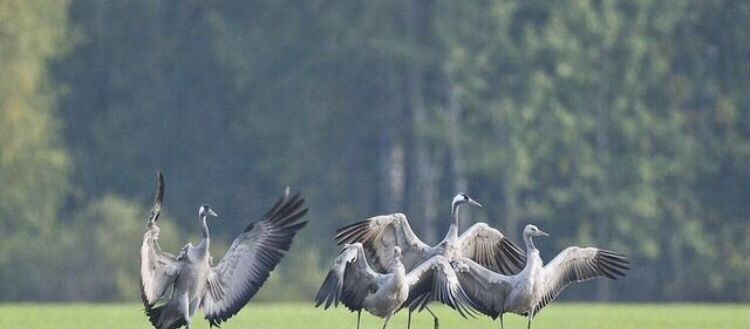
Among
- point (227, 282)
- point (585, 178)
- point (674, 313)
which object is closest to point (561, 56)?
point (585, 178)

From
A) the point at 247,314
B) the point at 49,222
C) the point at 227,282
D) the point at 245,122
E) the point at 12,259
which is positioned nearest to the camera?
the point at 227,282

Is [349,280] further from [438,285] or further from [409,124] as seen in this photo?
[409,124]

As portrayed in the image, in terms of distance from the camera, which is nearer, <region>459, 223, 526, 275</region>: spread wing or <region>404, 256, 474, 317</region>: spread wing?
<region>404, 256, 474, 317</region>: spread wing

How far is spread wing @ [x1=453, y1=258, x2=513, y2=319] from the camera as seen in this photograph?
2211 cm

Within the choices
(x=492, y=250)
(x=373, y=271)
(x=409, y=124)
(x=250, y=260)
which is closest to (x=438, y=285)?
(x=373, y=271)

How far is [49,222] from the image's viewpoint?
50.7 meters

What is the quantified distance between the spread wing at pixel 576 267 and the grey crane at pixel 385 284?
1018 millimetres

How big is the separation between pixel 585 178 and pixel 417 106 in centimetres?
491

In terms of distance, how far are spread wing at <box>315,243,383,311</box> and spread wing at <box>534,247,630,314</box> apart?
189cm

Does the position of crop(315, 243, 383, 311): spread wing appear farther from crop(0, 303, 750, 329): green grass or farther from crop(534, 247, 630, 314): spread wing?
crop(0, 303, 750, 329): green grass

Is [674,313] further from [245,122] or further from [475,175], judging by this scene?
[245,122]

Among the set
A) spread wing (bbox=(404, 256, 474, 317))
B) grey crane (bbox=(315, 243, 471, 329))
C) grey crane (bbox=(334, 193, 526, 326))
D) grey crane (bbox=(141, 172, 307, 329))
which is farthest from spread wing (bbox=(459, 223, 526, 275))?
grey crane (bbox=(141, 172, 307, 329))

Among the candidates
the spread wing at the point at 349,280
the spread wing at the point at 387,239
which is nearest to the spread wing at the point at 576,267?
the spread wing at the point at 387,239

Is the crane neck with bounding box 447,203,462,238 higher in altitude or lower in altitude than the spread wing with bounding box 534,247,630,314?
higher
